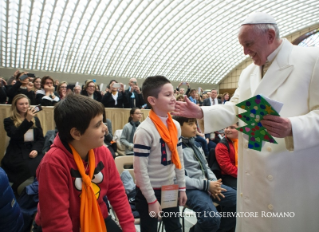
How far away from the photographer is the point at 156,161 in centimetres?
211

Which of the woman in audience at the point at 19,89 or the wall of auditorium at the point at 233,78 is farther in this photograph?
the wall of auditorium at the point at 233,78

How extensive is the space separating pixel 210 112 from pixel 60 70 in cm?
3016

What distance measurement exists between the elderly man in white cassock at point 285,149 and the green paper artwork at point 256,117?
14 cm

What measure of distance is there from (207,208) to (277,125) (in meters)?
1.51

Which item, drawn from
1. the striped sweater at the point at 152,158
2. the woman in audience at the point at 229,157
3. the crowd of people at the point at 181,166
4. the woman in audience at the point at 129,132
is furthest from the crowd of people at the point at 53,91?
the crowd of people at the point at 181,166

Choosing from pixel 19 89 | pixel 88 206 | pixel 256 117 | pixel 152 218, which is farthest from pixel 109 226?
pixel 19 89

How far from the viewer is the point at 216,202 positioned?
8.76 ft

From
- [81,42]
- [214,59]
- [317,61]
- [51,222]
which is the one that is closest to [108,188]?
[51,222]

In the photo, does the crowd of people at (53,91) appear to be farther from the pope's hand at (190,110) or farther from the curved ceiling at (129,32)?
the curved ceiling at (129,32)

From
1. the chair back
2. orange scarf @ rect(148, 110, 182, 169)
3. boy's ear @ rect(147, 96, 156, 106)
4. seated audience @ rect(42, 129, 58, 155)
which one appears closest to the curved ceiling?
seated audience @ rect(42, 129, 58, 155)

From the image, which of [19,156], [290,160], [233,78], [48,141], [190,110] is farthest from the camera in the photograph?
[233,78]

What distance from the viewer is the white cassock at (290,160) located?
144 centimetres

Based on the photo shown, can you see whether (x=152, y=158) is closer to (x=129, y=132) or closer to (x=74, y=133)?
(x=74, y=133)

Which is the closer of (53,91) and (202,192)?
→ (202,192)
